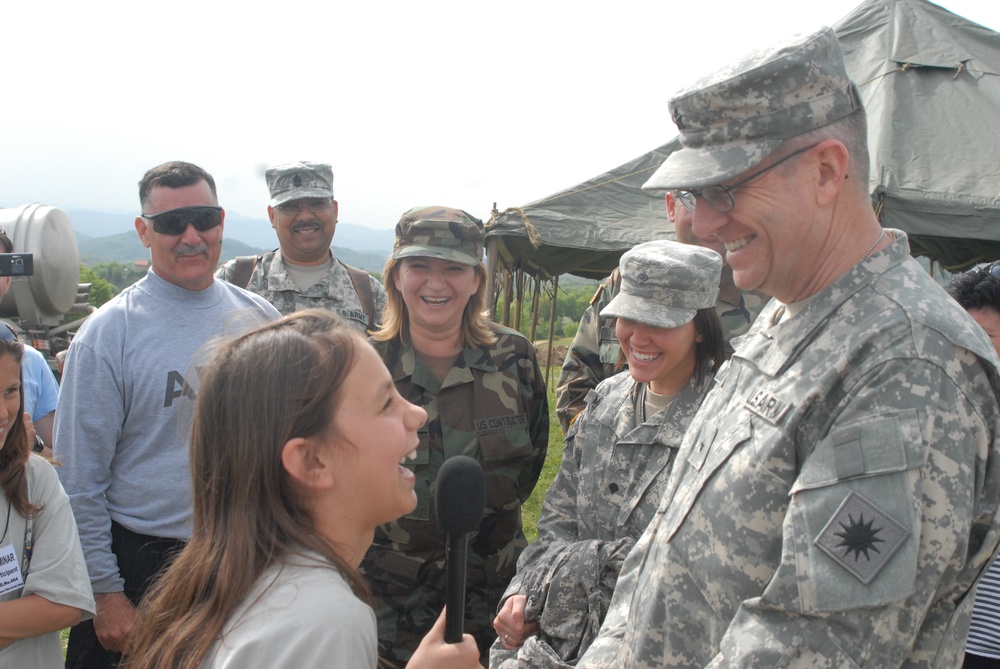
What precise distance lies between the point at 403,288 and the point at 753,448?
7.33ft

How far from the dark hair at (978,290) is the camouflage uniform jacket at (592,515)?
110 cm

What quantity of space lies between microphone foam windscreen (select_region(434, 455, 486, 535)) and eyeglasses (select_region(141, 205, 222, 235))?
2.08 m

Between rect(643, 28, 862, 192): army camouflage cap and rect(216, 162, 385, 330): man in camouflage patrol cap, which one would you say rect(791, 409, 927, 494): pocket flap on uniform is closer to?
rect(643, 28, 862, 192): army camouflage cap

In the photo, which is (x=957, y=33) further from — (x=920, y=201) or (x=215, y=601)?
(x=215, y=601)

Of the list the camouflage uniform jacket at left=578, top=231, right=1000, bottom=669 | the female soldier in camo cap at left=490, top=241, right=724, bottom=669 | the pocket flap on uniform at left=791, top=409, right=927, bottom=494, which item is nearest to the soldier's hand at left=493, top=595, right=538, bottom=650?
the female soldier in camo cap at left=490, top=241, right=724, bottom=669

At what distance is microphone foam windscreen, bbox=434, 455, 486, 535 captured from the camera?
1755mm

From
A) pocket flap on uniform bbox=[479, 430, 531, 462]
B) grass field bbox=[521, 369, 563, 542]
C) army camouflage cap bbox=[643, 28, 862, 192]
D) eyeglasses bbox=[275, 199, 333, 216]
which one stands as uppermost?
army camouflage cap bbox=[643, 28, 862, 192]

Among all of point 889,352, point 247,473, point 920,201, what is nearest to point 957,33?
point 920,201

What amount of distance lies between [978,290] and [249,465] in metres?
2.77

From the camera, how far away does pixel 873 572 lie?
1360 mm

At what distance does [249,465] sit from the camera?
170cm

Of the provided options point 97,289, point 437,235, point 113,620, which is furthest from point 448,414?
point 97,289

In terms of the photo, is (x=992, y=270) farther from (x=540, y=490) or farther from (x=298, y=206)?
(x=540, y=490)

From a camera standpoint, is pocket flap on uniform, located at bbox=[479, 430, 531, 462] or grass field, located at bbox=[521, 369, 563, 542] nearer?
pocket flap on uniform, located at bbox=[479, 430, 531, 462]
